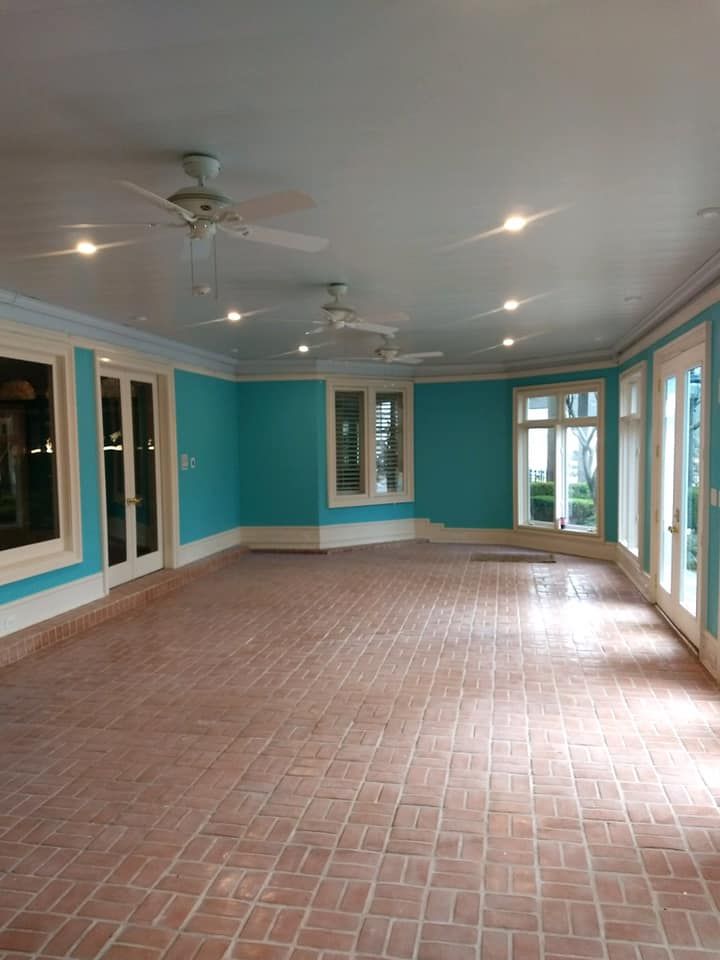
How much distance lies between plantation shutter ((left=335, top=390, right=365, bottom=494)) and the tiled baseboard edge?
227 cm

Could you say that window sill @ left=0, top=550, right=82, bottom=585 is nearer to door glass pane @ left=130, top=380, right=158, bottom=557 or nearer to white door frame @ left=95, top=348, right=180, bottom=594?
door glass pane @ left=130, top=380, right=158, bottom=557

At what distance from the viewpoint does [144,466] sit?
750 centimetres

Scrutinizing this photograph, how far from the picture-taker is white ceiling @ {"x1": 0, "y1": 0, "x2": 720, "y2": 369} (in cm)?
194

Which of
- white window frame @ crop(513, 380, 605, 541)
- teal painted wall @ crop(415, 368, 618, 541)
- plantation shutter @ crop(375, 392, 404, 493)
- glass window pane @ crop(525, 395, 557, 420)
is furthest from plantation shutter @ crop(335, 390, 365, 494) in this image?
glass window pane @ crop(525, 395, 557, 420)

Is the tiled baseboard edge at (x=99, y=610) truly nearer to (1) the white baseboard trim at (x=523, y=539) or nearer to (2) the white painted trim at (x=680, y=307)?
(1) the white baseboard trim at (x=523, y=539)

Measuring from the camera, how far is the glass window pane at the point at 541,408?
9.46m

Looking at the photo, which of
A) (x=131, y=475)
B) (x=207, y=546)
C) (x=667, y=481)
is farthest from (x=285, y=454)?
(x=667, y=481)

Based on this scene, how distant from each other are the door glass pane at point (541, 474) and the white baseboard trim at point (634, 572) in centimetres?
138

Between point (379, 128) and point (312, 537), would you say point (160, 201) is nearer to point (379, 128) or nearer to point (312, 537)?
point (379, 128)

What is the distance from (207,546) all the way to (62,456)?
10.1 ft

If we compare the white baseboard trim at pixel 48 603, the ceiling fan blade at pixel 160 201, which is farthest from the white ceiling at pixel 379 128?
the white baseboard trim at pixel 48 603

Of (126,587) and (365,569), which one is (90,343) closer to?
(126,587)

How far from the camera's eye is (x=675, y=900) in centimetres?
237

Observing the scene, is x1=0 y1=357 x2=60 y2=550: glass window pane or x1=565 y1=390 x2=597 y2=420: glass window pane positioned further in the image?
x1=565 y1=390 x2=597 y2=420: glass window pane
